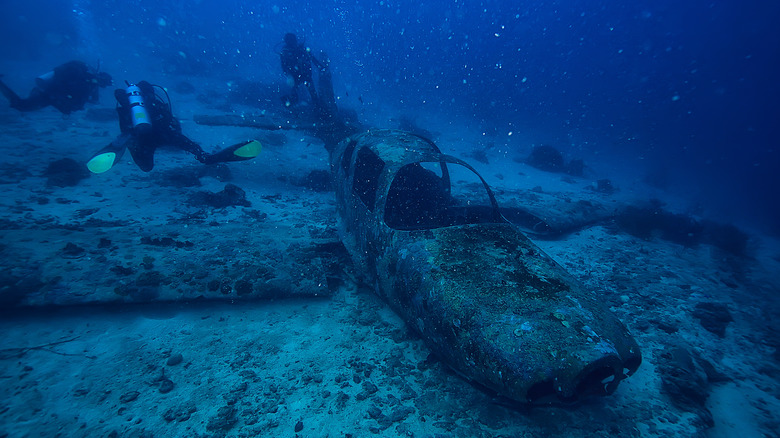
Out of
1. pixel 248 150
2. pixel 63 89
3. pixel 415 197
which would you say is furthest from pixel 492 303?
→ pixel 63 89

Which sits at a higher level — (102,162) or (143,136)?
(143,136)

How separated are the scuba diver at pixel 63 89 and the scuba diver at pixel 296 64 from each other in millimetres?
5655

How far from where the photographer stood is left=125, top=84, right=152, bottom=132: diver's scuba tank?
239 inches

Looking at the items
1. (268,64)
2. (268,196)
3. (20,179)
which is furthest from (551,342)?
(268,64)

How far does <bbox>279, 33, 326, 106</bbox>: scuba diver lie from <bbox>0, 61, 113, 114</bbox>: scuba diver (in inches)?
223

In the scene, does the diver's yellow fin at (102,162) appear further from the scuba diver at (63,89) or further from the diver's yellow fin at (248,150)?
the scuba diver at (63,89)

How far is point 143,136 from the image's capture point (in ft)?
20.5

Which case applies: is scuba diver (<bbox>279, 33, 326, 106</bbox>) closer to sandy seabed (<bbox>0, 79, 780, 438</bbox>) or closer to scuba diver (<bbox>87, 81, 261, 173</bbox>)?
scuba diver (<bbox>87, 81, 261, 173</bbox>)

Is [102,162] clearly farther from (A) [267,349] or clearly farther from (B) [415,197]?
(B) [415,197]

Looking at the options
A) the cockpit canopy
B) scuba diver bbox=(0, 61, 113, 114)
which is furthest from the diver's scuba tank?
the cockpit canopy

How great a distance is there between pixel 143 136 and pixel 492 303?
7713 mm

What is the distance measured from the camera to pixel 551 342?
7.96ft

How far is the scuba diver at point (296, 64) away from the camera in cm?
1048

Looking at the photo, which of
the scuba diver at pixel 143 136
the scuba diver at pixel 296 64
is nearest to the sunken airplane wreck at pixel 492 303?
the scuba diver at pixel 143 136
